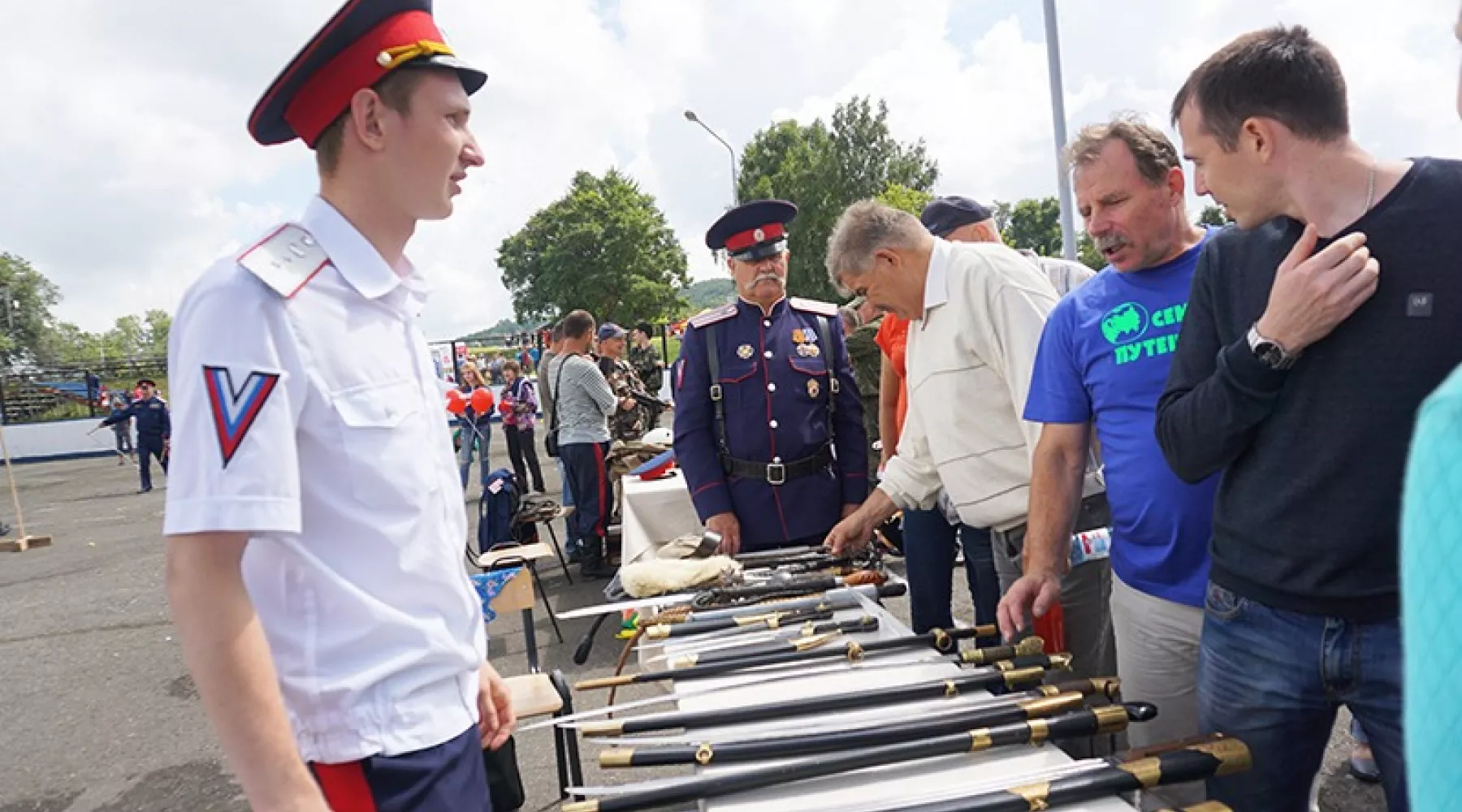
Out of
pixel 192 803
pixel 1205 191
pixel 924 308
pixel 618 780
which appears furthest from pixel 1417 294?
pixel 192 803

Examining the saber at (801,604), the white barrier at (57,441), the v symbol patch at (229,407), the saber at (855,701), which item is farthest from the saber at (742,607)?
the white barrier at (57,441)

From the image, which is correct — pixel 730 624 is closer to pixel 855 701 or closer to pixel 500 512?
pixel 855 701

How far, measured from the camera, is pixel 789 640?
1875mm

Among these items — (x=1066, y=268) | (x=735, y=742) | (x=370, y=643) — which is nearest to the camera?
(x=370, y=643)

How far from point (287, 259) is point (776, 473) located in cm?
237

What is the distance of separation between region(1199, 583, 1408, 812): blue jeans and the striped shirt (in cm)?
564

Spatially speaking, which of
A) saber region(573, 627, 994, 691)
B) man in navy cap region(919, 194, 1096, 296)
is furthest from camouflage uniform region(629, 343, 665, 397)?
saber region(573, 627, 994, 691)

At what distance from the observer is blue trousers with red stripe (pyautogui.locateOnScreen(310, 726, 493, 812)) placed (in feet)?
3.45

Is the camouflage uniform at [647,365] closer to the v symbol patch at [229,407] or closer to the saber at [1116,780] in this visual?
the saber at [1116,780]

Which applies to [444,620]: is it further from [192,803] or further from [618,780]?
[192,803]

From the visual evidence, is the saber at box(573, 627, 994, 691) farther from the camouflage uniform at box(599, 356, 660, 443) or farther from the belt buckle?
the camouflage uniform at box(599, 356, 660, 443)

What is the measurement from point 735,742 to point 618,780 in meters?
2.11

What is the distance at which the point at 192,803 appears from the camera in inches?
133

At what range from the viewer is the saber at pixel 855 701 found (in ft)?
4.87
